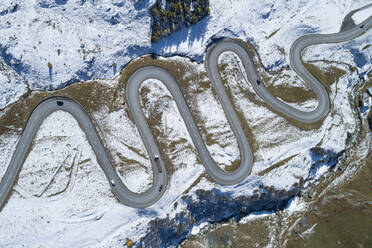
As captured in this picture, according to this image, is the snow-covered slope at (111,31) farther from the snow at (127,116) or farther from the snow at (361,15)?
the snow at (361,15)

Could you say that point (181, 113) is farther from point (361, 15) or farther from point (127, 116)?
point (361, 15)

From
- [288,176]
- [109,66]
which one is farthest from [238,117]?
[109,66]

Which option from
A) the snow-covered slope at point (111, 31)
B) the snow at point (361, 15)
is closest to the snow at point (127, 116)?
the snow-covered slope at point (111, 31)

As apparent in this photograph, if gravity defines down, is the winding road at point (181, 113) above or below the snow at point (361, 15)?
below

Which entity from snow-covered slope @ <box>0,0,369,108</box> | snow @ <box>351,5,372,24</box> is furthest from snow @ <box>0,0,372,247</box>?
snow @ <box>351,5,372,24</box>

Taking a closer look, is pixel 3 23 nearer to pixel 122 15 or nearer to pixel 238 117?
pixel 122 15

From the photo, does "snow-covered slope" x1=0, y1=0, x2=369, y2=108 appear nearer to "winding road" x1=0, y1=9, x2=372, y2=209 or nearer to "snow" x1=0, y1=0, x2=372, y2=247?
"snow" x1=0, y1=0, x2=372, y2=247

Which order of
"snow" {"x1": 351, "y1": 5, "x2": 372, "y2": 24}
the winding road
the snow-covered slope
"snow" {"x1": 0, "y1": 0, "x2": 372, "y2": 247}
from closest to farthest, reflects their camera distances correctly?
"snow" {"x1": 0, "y1": 0, "x2": 372, "y2": 247}, the snow-covered slope, the winding road, "snow" {"x1": 351, "y1": 5, "x2": 372, "y2": 24}

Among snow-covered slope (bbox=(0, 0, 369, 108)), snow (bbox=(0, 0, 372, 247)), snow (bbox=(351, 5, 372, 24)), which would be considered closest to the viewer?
snow (bbox=(0, 0, 372, 247))
